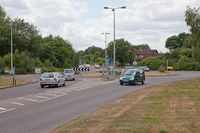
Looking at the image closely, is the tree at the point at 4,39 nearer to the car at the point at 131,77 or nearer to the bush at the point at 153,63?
the bush at the point at 153,63

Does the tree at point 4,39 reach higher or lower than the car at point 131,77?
higher

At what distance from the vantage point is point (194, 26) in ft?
174

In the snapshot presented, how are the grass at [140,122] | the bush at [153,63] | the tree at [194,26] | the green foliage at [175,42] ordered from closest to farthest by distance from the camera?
the grass at [140,122], the tree at [194,26], the bush at [153,63], the green foliage at [175,42]

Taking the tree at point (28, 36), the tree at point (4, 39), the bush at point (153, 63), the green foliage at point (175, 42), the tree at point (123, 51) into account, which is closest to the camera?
the tree at point (4, 39)

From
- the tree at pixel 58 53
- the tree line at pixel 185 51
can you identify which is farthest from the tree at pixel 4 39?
the tree line at pixel 185 51

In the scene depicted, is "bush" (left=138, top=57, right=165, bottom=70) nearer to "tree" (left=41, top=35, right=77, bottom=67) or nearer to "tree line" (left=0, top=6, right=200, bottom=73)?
"tree line" (left=0, top=6, right=200, bottom=73)

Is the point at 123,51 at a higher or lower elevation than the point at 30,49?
higher

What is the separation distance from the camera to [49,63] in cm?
11819

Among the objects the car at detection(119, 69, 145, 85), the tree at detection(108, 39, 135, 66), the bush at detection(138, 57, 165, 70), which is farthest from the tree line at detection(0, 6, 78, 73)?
the car at detection(119, 69, 145, 85)

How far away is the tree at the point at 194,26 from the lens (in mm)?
52500

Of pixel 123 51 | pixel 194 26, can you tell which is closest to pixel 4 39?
pixel 194 26

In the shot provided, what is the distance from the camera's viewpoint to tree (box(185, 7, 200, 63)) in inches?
2067

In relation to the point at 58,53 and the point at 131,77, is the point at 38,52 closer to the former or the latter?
the point at 58,53

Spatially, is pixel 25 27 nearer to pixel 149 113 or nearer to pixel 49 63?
pixel 49 63
